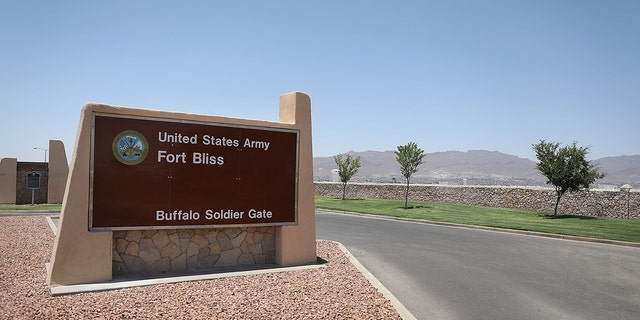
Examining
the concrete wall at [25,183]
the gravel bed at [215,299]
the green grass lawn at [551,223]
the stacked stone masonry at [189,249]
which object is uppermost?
the concrete wall at [25,183]

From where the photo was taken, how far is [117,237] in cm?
881

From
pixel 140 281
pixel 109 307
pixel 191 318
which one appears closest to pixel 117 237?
→ pixel 140 281

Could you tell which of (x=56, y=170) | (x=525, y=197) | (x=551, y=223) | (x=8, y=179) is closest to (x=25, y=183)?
(x=8, y=179)

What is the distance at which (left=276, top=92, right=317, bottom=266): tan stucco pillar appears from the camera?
10289 millimetres

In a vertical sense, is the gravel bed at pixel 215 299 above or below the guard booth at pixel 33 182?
below

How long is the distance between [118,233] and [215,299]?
286cm

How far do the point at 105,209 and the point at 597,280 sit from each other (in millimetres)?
9714

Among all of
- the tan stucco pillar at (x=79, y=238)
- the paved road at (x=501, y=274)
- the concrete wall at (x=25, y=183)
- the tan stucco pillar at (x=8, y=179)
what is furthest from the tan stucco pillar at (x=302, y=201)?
the tan stucco pillar at (x=8, y=179)

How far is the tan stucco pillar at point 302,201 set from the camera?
10.3m

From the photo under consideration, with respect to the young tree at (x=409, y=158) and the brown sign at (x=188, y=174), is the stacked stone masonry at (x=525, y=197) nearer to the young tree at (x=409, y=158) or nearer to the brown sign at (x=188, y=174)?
the young tree at (x=409, y=158)

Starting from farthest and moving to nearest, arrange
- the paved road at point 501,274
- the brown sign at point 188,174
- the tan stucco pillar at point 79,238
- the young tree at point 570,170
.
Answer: the young tree at point 570,170 → the brown sign at point 188,174 → the tan stucco pillar at point 79,238 → the paved road at point 501,274

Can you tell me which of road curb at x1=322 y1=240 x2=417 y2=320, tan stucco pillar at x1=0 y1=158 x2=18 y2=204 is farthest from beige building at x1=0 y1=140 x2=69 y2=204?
road curb at x1=322 y1=240 x2=417 y2=320

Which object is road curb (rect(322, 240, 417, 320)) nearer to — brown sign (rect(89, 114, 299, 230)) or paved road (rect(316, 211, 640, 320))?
paved road (rect(316, 211, 640, 320))

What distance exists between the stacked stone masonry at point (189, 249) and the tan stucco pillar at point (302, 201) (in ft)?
1.27
